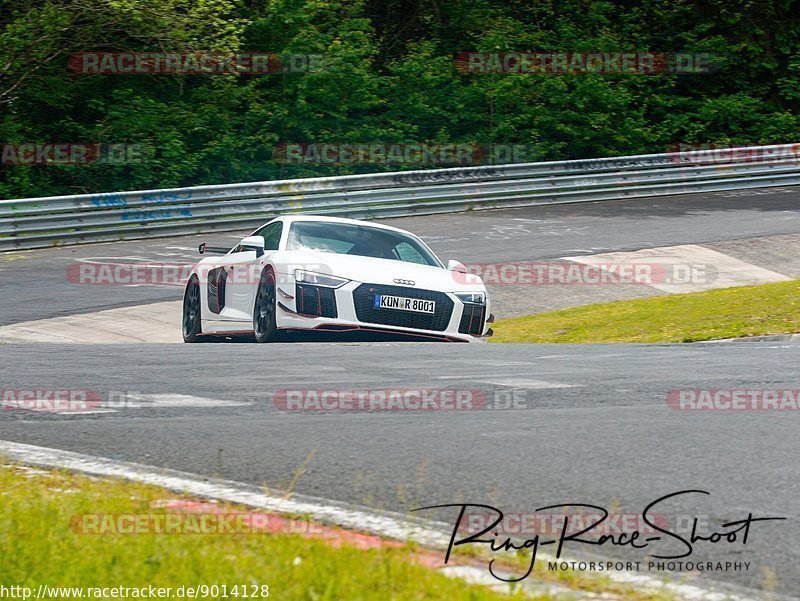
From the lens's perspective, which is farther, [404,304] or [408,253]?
[408,253]

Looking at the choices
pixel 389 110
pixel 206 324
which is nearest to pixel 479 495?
pixel 206 324

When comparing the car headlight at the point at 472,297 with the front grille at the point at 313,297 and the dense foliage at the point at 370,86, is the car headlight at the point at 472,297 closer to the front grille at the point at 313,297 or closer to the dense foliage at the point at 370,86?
the front grille at the point at 313,297

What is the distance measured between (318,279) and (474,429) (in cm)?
493

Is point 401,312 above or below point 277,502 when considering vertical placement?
below

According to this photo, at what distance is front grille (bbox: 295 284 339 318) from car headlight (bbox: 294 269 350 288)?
5 centimetres

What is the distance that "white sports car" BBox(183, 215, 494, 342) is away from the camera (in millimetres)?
11422

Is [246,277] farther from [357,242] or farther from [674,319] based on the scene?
[674,319]

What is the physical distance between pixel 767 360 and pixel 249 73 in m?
23.4

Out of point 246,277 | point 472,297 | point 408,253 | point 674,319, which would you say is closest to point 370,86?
point 674,319

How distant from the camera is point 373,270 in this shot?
11688 mm

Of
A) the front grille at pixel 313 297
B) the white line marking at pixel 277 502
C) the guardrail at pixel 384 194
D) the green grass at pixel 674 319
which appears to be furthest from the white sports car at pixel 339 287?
the guardrail at pixel 384 194

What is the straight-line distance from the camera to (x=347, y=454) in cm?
608

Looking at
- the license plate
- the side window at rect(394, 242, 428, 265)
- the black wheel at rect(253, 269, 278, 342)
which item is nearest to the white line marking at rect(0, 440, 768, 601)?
the black wheel at rect(253, 269, 278, 342)

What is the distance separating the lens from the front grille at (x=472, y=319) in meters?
12.0
